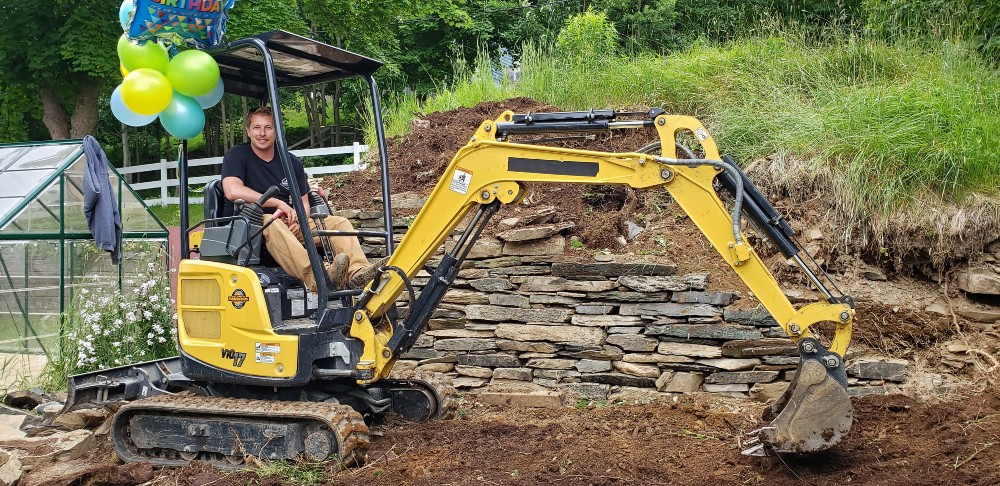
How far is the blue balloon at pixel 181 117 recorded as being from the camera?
5309 millimetres

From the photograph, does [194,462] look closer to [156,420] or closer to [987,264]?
[156,420]

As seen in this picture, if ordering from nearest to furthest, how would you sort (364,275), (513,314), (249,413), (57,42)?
(249,413), (364,275), (513,314), (57,42)

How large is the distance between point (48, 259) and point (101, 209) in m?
0.82

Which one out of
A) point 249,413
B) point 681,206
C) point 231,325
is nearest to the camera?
point 681,206

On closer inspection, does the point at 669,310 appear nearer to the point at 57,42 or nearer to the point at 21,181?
the point at 21,181

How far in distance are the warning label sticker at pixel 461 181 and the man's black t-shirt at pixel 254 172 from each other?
1.16 m

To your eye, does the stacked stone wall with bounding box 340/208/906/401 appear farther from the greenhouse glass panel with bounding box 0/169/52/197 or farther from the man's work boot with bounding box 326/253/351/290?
the greenhouse glass panel with bounding box 0/169/52/197

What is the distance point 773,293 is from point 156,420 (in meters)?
3.83

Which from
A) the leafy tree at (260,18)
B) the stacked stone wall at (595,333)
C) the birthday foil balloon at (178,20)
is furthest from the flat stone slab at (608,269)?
the leafy tree at (260,18)

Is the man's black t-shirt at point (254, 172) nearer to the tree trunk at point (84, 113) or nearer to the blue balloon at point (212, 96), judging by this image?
the blue balloon at point (212, 96)

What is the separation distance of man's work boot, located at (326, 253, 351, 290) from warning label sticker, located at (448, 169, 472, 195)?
2.79 feet

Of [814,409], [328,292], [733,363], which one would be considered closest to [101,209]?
[328,292]

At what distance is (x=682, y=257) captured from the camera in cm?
705

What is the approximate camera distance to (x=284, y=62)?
18.8ft
